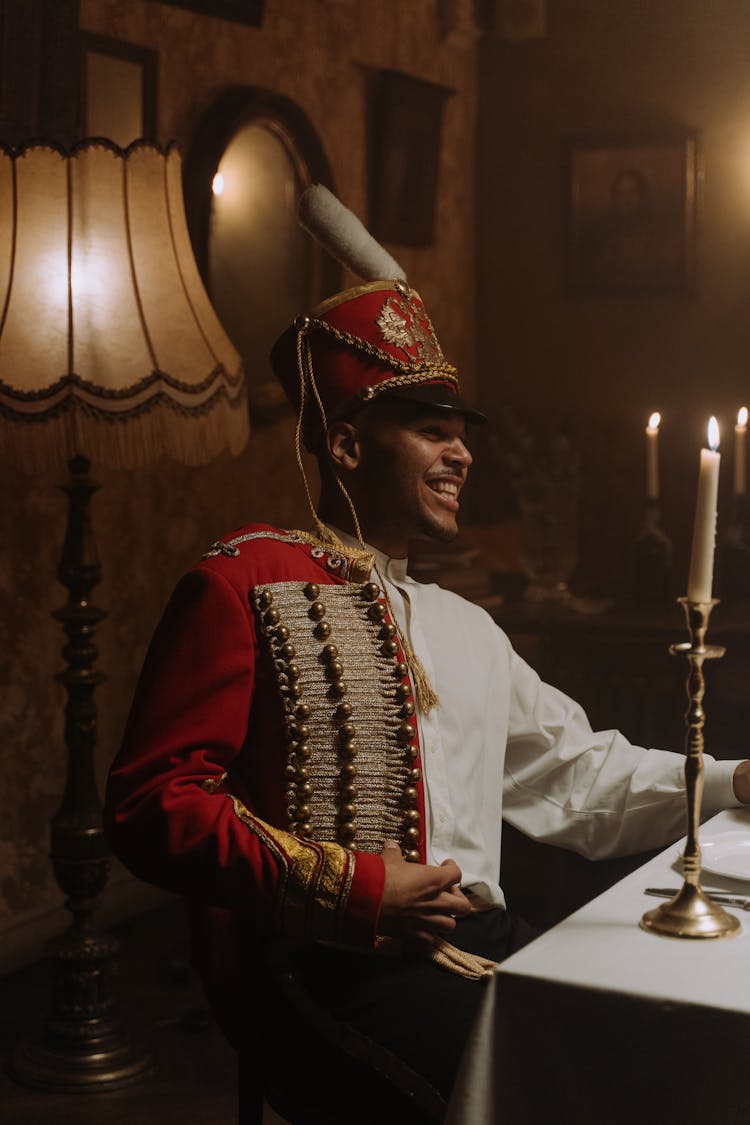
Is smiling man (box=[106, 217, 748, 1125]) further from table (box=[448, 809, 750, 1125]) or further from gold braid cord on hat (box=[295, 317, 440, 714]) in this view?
table (box=[448, 809, 750, 1125])

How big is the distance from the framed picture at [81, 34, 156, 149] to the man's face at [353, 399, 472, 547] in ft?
6.05

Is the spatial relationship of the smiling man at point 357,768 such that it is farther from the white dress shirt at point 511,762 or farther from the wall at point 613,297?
the wall at point 613,297

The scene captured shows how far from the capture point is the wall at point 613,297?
509 centimetres

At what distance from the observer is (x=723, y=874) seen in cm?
152

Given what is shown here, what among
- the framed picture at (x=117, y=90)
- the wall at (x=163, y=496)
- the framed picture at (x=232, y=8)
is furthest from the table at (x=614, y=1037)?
the framed picture at (x=232, y=8)

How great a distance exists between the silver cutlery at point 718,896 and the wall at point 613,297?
3.39 metres

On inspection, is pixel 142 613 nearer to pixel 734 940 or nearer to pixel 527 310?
pixel 527 310

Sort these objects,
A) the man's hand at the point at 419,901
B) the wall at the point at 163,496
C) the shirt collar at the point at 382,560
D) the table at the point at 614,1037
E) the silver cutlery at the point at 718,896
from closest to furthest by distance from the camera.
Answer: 1. the table at the point at 614,1037
2. the silver cutlery at the point at 718,896
3. the man's hand at the point at 419,901
4. the shirt collar at the point at 382,560
5. the wall at the point at 163,496

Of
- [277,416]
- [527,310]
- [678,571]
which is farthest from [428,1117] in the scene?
[527,310]

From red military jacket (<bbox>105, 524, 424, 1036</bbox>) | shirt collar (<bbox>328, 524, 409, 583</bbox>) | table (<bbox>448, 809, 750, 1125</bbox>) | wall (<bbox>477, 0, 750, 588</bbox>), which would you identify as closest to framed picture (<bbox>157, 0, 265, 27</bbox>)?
wall (<bbox>477, 0, 750, 588</bbox>)

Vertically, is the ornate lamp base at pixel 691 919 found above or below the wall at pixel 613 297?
below

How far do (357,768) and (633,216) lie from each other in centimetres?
396

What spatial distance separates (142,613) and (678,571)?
6.97 ft

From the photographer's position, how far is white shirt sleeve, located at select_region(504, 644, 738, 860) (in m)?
1.88
